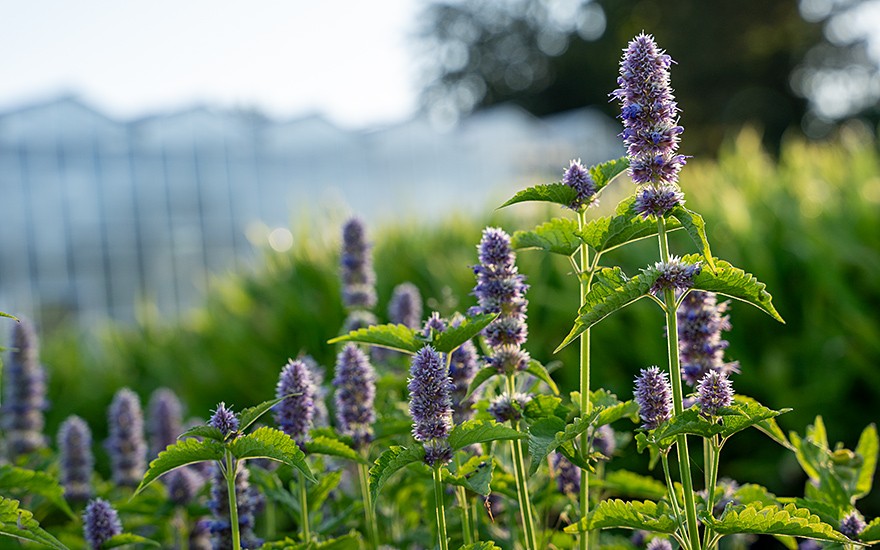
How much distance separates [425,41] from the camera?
47.8 meters

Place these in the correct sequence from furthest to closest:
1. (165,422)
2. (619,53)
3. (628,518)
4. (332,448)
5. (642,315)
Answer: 1. (619,53)
2. (642,315)
3. (165,422)
4. (332,448)
5. (628,518)

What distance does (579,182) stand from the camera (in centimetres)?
158

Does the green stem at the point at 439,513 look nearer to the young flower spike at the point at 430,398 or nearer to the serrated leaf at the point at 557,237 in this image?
the young flower spike at the point at 430,398

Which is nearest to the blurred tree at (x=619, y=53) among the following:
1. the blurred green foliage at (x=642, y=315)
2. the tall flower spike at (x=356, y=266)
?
the blurred green foliage at (x=642, y=315)

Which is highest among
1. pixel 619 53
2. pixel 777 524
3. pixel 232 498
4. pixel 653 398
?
pixel 619 53

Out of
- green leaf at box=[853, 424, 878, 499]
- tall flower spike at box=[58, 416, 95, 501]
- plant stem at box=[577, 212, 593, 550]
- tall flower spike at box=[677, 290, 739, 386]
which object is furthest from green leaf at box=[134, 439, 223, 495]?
tall flower spike at box=[58, 416, 95, 501]

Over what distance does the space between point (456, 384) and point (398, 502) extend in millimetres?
571

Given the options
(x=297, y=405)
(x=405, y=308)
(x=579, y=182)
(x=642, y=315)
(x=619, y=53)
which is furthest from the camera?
(x=619, y=53)

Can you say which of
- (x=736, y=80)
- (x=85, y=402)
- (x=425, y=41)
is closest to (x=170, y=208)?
(x=85, y=402)

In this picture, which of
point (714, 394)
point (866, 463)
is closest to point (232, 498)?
point (714, 394)

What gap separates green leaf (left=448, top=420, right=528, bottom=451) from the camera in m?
1.43

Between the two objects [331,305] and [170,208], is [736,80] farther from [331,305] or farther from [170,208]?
[331,305]

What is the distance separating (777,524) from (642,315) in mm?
3668

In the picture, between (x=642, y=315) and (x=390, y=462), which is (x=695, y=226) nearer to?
(x=390, y=462)
